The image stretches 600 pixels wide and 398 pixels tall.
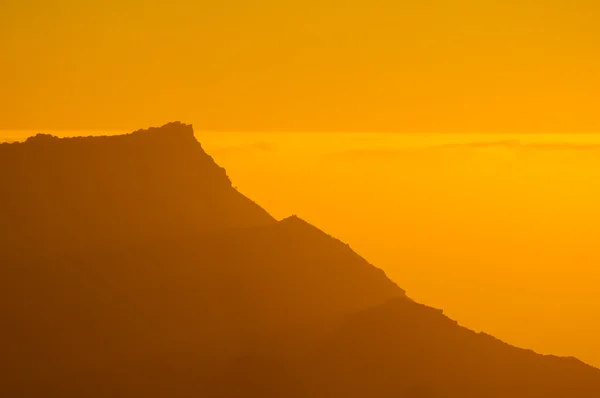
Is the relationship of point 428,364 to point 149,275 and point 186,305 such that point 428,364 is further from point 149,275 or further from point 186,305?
point 149,275

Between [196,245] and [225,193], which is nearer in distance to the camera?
[196,245]

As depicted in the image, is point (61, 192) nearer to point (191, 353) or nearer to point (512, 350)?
point (191, 353)

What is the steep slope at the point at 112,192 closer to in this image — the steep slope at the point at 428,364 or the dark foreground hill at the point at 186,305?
the dark foreground hill at the point at 186,305

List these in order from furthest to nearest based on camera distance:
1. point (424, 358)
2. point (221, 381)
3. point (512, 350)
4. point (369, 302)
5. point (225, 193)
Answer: point (225, 193) < point (369, 302) < point (512, 350) < point (424, 358) < point (221, 381)

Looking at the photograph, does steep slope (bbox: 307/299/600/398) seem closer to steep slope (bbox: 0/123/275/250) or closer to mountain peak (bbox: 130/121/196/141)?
steep slope (bbox: 0/123/275/250)

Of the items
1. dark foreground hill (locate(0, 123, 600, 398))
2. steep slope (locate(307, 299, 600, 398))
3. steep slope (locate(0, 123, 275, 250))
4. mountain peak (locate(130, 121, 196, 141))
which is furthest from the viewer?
mountain peak (locate(130, 121, 196, 141))

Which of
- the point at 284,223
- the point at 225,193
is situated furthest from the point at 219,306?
the point at 225,193

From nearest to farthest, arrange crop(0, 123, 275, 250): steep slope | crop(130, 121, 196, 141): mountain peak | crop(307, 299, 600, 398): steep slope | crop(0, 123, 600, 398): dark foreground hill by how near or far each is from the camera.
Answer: crop(0, 123, 600, 398): dark foreground hill < crop(307, 299, 600, 398): steep slope < crop(0, 123, 275, 250): steep slope < crop(130, 121, 196, 141): mountain peak

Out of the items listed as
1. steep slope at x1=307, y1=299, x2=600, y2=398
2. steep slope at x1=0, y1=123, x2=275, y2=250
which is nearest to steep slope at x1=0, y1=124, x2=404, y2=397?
steep slope at x1=0, y1=123, x2=275, y2=250
